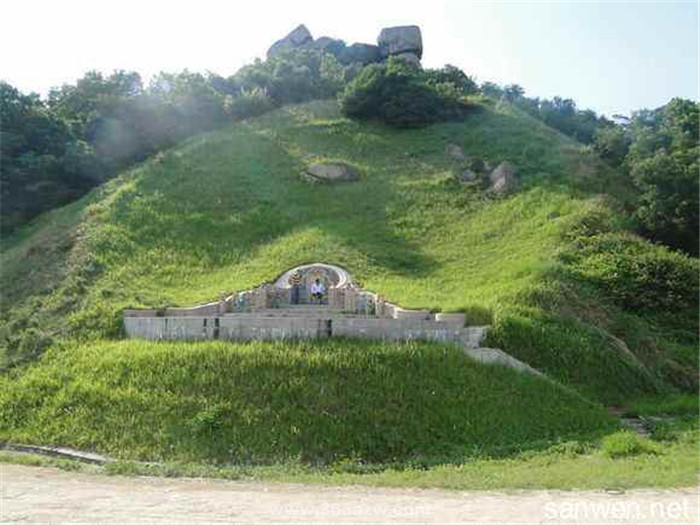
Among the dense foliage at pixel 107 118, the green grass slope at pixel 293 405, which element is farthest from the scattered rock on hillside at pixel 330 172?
the green grass slope at pixel 293 405

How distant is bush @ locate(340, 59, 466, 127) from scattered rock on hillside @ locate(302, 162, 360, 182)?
901 cm

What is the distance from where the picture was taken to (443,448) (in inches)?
454

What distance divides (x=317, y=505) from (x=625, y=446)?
5547mm

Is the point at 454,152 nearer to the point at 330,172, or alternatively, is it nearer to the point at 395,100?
the point at 395,100

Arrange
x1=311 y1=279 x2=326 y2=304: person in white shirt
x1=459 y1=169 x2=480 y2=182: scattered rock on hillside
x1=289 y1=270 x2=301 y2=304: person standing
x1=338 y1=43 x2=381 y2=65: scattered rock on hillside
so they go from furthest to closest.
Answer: x1=338 y1=43 x2=381 y2=65: scattered rock on hillside
x1=459 y1=169 x2=480 y2=182: scattered rock on hillside
x1=289 y1=270 x2=301 y2=304: person standing
x1=311 y1=279 x2=326 y2=304: person in white shirt

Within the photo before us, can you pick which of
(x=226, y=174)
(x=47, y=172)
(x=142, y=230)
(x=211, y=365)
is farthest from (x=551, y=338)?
(x=47, y=172)

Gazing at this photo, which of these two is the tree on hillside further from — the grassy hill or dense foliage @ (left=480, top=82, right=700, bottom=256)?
the grassy hill

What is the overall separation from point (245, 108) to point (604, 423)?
31765 mm

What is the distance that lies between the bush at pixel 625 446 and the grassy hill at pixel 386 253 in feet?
4.98

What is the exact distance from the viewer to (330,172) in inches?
1225

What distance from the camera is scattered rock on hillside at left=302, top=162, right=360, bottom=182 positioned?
3092 cm

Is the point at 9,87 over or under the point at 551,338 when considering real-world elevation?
over

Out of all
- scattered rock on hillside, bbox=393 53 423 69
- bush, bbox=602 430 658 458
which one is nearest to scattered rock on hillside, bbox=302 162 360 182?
bush, bbox=602 430 658 458

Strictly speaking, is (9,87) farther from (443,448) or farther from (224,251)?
(443,448)
